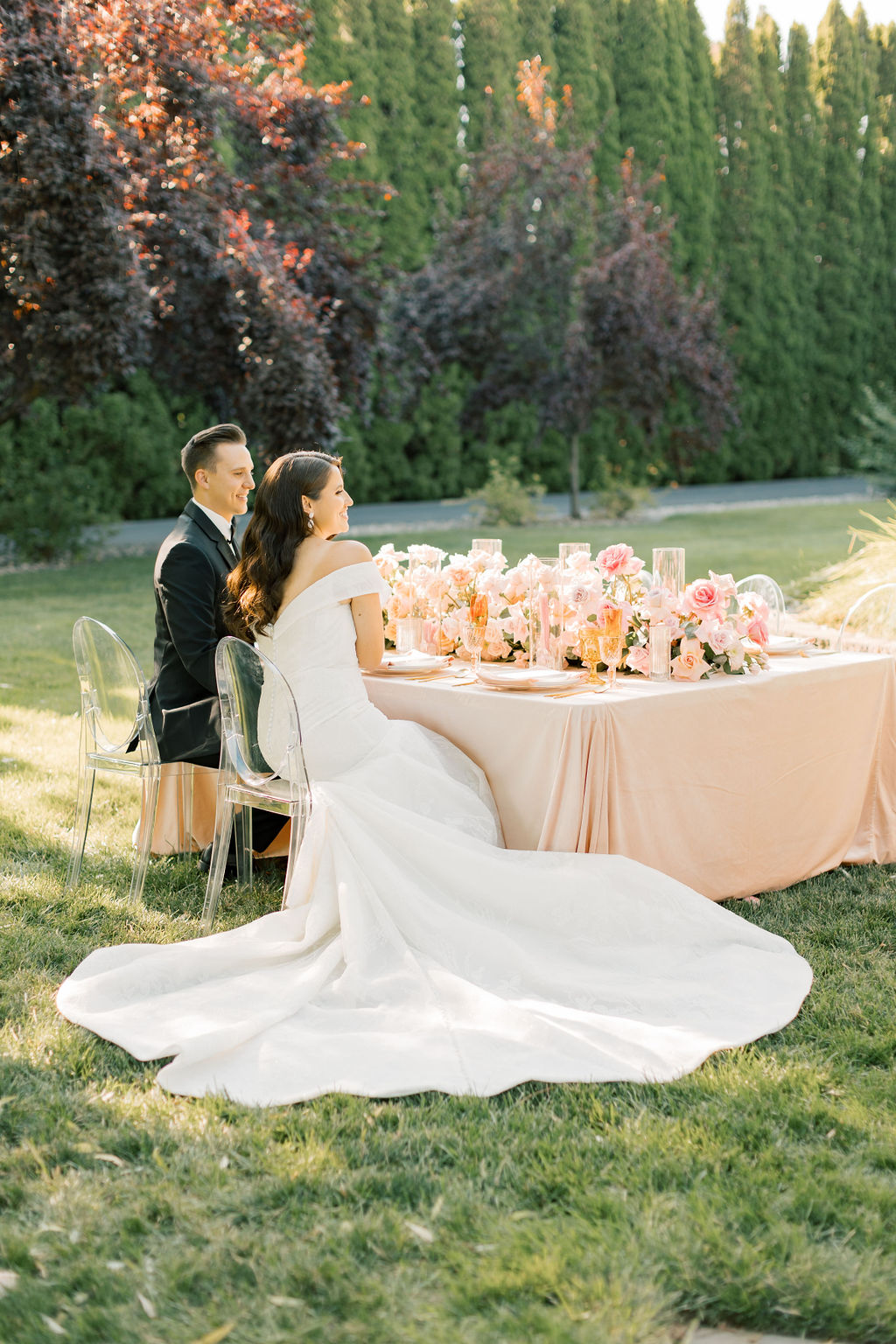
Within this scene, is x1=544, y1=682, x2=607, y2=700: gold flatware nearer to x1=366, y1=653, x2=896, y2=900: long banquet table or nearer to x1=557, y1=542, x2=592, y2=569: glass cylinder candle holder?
x1=366, y1=653, x2=896, y2=900: long banquet table

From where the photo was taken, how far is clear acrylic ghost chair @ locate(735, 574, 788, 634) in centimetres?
540

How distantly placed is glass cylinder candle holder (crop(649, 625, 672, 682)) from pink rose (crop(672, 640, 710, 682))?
42 millimetres

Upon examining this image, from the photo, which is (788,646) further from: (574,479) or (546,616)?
(574,479)

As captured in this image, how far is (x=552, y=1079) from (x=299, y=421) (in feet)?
32.3

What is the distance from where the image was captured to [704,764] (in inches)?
159

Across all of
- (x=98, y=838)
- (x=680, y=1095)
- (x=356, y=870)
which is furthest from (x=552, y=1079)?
(x=98, y=838)

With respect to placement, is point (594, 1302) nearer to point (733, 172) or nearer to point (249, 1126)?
point (249, 1126)

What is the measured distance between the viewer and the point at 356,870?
3545 millimetres

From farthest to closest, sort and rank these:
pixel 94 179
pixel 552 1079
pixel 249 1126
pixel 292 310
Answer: pixel 292 310
pixel 94 179
pixel 552 1079
pixel 249 1126

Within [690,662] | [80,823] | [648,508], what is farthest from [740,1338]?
[648,508]

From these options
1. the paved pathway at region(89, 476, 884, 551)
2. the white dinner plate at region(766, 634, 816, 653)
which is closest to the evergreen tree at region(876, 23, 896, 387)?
the paved pathway at region(89, 476, 884, 551)

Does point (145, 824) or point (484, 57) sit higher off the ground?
point (484, 57)

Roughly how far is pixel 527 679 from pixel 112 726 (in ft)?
4.88

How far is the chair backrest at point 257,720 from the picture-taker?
12.2 feet
